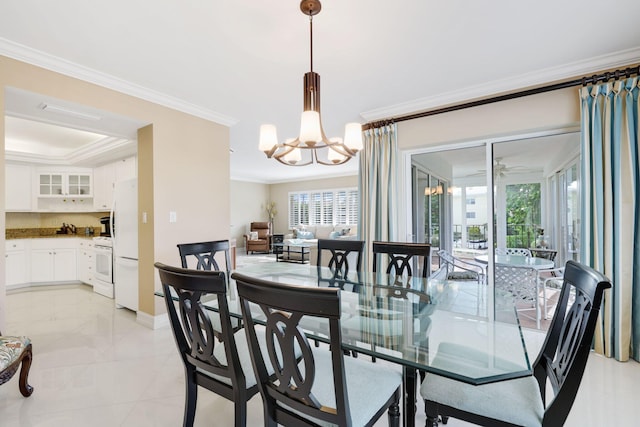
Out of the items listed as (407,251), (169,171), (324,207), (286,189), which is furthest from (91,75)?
(286,189)

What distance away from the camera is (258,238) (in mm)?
9930

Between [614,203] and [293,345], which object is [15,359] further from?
[614,203]

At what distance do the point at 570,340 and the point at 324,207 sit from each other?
8720 millimetres

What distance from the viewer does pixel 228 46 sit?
7.68 feet

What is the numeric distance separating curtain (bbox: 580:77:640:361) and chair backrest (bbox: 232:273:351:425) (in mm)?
2750

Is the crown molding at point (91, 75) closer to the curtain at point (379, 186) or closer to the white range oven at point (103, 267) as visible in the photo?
the curtain at point (379, 186)

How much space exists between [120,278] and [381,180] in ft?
11.8

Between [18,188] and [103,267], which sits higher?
[18,188]

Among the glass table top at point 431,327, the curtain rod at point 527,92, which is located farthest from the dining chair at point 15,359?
the curtain rod at point 527,92

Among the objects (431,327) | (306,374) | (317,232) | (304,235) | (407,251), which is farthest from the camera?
(317,232)

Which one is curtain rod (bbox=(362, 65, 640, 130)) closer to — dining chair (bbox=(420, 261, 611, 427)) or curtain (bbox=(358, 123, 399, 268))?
curtain (bbox=(358, 123, 399, 268))

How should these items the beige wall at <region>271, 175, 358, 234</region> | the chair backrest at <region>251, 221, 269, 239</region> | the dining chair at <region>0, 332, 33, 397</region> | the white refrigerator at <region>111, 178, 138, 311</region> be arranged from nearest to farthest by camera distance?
1. the dining chair at <region>0, 332, 33, 397</region>
2. the white refrigerator at <region>111, 178, 138, 311</region>
3. the beige wall at <region>271, 175, 358, 234</region>
4. the chair backrest at <region>251, 221, 269, 239</region>

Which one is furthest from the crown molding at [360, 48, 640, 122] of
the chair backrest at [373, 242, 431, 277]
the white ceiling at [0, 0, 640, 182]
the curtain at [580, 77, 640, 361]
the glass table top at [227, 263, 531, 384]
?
the glass table top at [227, 263, 531, 384]

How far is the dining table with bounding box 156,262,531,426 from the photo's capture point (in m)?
1.17
